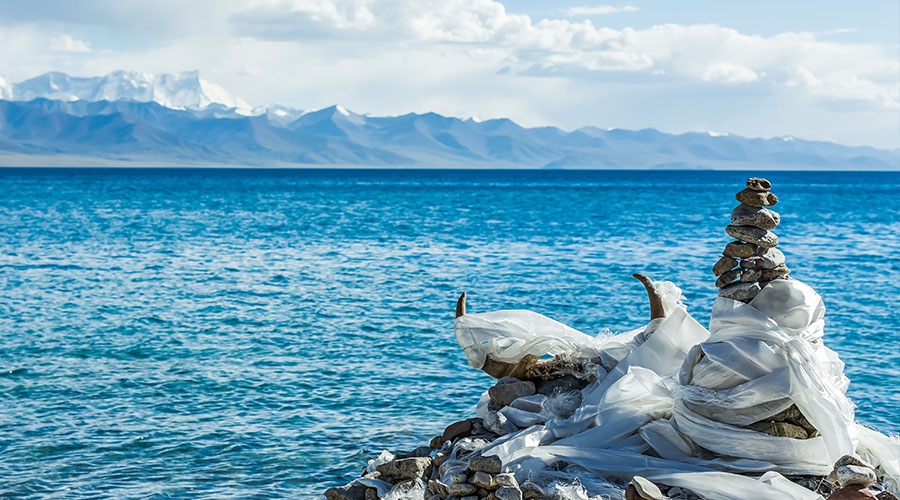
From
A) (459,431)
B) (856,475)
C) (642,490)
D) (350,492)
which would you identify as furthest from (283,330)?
(856,475)

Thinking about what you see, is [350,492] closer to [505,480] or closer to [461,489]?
[461,489]

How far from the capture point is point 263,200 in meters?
89.9

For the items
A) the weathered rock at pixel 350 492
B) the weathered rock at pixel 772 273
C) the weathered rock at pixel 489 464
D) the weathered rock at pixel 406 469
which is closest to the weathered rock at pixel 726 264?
the weathered rock at pixel 772 273

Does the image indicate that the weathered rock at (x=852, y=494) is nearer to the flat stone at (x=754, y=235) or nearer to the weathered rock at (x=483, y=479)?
the flat stone at (x=754, y=235)

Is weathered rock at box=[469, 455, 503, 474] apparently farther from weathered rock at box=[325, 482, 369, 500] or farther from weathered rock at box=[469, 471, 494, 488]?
weathered rock at box=[325, 482, 369, 500]

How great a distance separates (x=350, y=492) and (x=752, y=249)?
426 cm

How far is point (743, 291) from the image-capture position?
936 cm

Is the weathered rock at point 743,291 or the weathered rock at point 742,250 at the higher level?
the weathered rock at point 742,250

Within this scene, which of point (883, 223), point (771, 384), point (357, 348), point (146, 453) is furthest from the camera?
point (883, 223)

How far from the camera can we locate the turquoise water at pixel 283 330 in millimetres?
13055

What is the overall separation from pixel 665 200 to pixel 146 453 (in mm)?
87271

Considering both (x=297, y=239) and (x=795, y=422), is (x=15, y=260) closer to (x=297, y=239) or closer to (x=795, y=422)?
(x=297, y=239)

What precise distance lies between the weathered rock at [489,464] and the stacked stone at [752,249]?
2.51m

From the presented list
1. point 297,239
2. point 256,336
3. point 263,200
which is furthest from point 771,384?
point 263,200
